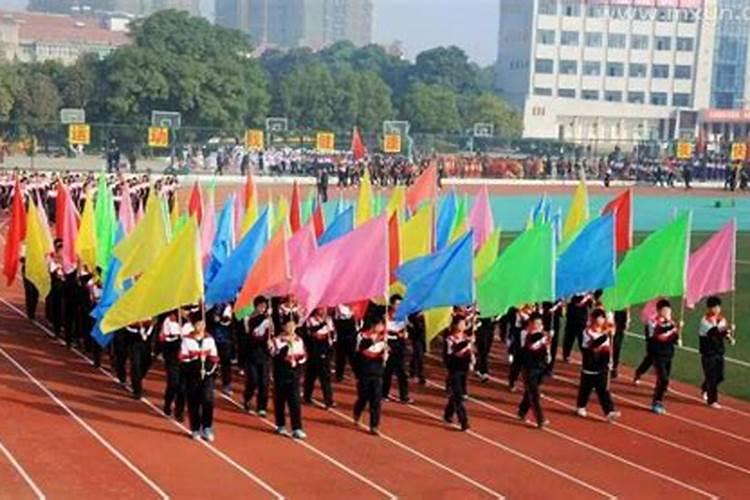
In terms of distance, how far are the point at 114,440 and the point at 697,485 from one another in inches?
220

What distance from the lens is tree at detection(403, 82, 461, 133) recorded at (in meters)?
77.1

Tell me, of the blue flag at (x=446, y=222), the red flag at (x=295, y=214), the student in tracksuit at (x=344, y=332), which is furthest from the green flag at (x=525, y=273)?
the red flag at (x=295, y=214)

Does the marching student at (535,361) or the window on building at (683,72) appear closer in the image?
the marching student at (535,361)

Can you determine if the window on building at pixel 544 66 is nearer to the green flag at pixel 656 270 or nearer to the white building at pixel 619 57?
the white building at pixel 619 57

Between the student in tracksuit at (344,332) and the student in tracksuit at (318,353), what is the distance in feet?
3.12

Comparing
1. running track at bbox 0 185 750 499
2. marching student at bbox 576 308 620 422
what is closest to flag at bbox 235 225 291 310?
running track at bbox 0 185 750 499

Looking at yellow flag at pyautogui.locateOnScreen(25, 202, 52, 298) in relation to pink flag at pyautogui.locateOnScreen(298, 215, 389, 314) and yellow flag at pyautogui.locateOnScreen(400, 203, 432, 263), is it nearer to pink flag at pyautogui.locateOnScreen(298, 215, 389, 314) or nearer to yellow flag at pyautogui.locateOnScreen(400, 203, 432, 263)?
yellow flag at pyautogui.locateOnScreen(400, 203, 432, 263)

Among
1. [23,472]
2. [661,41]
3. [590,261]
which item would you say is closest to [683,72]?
[661,41]

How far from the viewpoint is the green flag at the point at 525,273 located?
1421 cm

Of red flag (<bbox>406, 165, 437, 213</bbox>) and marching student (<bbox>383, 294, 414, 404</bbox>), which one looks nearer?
marching student (<bbox>383, 294, 414, 404</bbox>)

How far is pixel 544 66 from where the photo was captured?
93.2m

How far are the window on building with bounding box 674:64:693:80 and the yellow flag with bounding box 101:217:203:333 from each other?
85227 mm

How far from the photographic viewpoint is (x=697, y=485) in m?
12.1

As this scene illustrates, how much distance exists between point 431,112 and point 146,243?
63186 mm
